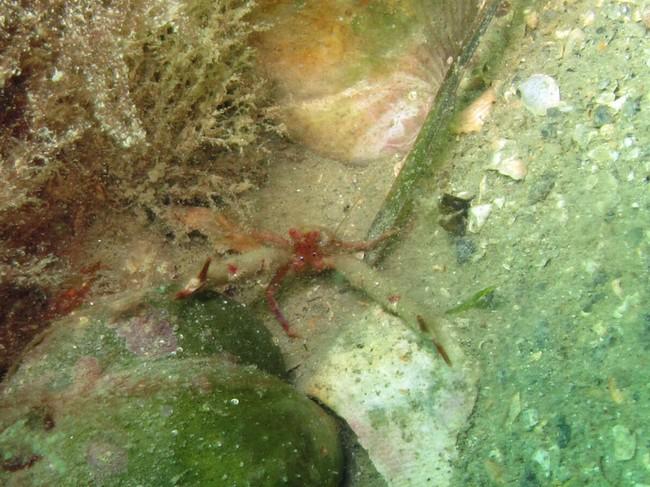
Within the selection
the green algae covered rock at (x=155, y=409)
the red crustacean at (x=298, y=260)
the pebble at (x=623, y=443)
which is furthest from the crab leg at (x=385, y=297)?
the pebble at (x=623, y=443)

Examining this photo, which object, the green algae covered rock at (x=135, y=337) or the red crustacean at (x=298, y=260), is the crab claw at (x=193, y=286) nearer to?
the green algae covered rock at (x=135, y=337)

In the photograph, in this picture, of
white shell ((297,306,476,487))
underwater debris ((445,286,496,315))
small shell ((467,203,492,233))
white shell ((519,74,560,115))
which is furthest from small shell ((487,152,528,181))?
white shell ((297,306,476,487))

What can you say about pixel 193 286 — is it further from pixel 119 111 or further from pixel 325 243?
pixel 119 111

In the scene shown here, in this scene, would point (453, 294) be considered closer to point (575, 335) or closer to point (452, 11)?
point (575, 335)

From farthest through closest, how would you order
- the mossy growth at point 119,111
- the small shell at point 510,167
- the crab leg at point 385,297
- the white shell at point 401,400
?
the small shell at point 510,167, the crab leg at point 385,297, the white shell at point 401,400, the mossy growth at point 119,111

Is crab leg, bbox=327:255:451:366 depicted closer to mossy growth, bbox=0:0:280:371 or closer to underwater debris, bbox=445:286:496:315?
underwater debris, bbox=445:286:496:315

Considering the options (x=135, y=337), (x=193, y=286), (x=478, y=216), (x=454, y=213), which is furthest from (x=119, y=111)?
(x=478, y=216)

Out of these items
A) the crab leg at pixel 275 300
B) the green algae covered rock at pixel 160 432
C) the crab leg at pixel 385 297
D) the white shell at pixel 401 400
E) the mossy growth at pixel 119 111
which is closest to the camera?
the green algae covered rock at pixel 160 432

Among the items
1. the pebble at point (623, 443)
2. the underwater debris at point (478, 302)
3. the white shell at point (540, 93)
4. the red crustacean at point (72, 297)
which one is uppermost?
the white shell at point (540, 93)
